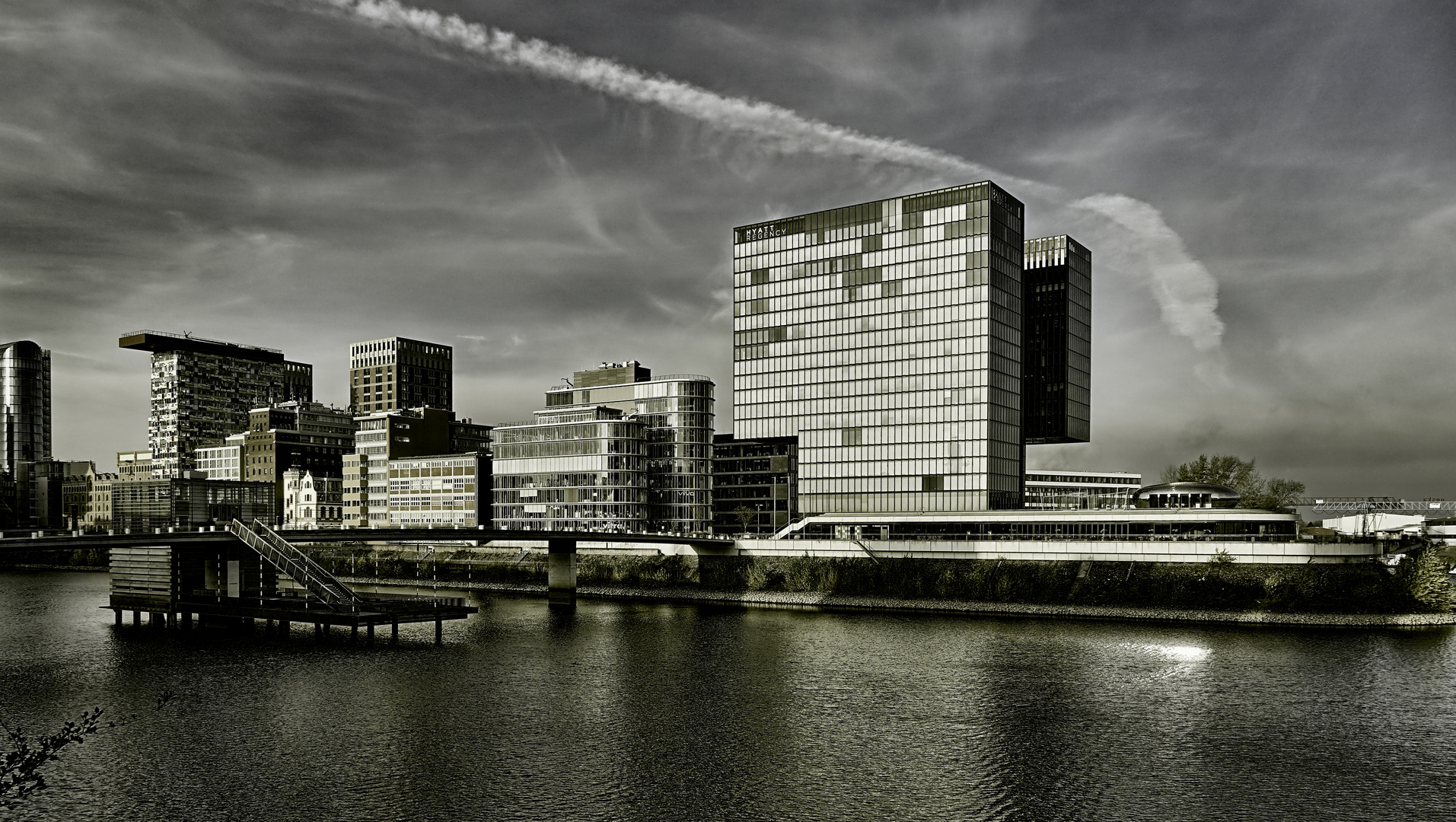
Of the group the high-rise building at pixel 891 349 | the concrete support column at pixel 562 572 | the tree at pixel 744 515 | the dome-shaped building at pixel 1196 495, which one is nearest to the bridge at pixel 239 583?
the concrete support column at pixel 562 572

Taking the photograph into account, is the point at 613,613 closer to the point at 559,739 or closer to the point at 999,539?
the point at 999,539

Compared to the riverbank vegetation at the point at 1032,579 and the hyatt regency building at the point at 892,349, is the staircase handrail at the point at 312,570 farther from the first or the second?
the hyatt regency building at the point at 892,349

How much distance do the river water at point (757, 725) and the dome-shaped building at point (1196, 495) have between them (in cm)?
5030

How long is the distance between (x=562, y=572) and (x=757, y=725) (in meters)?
77.1

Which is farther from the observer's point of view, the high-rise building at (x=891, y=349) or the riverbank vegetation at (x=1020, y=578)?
the high-rise building at (x=891, y=349)

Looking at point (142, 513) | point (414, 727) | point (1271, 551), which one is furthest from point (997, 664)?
point (142, 513)

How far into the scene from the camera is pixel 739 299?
182 meters

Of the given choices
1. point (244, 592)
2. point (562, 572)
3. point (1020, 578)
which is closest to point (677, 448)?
point (562, 572)

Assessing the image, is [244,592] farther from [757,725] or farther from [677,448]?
[677,448]

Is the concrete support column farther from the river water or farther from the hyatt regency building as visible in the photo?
the hyatt regency building

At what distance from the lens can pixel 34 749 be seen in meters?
49.6

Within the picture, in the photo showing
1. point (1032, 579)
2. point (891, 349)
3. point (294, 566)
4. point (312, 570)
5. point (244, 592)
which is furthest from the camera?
point (891, 349)

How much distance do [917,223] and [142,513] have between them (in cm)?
10904

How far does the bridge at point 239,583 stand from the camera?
304 feet
